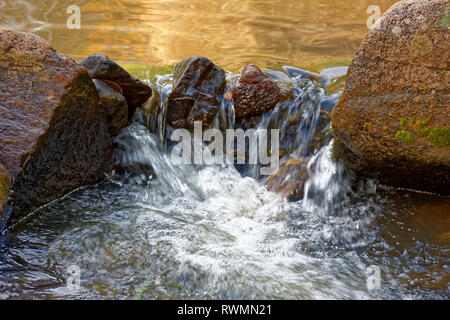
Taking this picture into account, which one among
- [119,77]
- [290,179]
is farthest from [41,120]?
[290,179]

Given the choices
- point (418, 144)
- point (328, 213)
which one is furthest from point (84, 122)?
point (418, 144)

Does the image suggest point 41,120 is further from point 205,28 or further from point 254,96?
point 205,28

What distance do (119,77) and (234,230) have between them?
7.76 feet

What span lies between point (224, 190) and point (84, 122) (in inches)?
65.3

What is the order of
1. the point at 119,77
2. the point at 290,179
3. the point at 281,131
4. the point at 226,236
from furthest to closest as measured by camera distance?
the point at 281,131 < the point at 119,77 < the point at 290,179 < the point at 226,236

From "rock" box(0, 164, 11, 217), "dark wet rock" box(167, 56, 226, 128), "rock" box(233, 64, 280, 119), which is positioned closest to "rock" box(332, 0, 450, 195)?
"rock" box(233, 64, 280, 119)

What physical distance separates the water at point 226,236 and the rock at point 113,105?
0.56 ft

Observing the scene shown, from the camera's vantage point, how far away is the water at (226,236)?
118 inches

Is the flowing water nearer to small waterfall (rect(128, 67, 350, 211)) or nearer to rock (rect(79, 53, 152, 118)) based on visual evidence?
small waterfall (rect(128, 67, 350, 211))

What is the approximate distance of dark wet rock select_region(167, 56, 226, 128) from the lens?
5414 millimetres

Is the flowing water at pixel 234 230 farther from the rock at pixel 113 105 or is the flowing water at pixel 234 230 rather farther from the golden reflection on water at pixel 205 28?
the golden reflection on water at pixel 205 28

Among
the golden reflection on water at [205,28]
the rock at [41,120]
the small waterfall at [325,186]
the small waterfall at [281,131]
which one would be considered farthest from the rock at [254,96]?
the rock at [41,120]

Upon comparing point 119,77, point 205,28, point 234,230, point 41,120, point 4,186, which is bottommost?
point 234,230

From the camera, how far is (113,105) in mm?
4895
